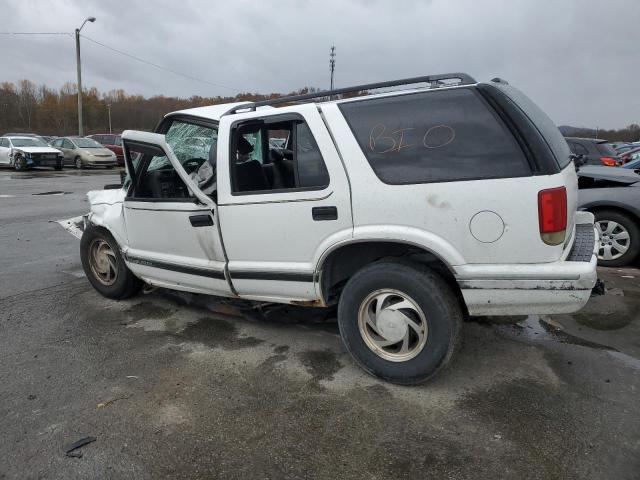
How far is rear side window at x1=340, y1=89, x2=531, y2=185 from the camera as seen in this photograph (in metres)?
2.63

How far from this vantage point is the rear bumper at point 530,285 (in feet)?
8.50

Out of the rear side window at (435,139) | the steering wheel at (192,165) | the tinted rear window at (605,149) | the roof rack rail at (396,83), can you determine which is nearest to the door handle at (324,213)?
the rear side window at (435,139)

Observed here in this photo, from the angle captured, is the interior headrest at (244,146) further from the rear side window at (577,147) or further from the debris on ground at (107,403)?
the rear side window at (577,147)

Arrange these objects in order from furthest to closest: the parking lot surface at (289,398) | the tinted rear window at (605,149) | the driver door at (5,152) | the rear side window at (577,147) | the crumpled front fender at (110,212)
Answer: the driver door at (5,152)
the tinted rear window at (605,149)
the rear side window at (577,147)
the crumpled front fender at (110,212)
the parking lot surface at (289,398)

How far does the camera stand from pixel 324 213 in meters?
3.04

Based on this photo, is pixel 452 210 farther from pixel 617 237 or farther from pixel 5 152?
pixel 5 152

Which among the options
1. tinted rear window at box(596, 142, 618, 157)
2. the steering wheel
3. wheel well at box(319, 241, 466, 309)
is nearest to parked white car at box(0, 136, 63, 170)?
the steering wheel

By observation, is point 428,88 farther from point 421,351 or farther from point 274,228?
point 421,351

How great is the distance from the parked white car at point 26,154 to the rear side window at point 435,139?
23.4m

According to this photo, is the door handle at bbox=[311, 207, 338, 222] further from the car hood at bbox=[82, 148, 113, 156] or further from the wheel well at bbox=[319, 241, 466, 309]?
the car hood at bbox=[82, 148, 113, 156]

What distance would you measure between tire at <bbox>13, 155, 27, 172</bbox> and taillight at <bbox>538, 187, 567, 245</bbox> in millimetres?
24728

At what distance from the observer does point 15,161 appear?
880 inches

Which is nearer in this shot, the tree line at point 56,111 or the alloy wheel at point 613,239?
the alloy wheel at point 613,239

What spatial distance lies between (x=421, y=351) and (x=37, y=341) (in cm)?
303
